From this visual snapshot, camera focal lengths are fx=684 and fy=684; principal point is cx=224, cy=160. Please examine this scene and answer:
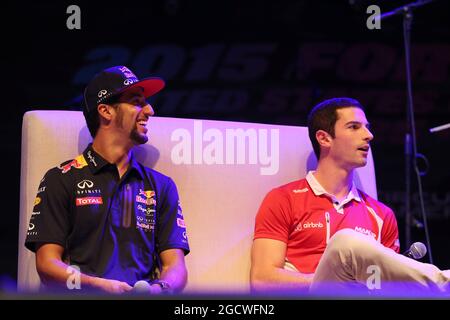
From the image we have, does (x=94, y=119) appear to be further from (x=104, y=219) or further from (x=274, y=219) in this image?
(x=274, y=219)

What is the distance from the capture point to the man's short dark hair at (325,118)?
3039 mm

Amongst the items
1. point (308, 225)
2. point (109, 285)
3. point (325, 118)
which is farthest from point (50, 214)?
point (325, 118)

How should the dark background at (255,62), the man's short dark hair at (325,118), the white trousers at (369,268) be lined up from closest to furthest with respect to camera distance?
the white trousers at (369,268), the man's short dark hair at (325,118), the dark background at (255,62)

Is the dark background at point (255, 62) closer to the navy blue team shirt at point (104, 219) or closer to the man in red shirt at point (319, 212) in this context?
the man in red shirt at point (319, 212)

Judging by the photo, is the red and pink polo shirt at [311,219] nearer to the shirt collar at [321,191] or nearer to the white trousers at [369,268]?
the shirt collar at [321,191]

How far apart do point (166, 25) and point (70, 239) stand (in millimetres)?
2403

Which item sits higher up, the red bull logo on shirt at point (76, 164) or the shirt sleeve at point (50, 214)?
the red bull logo on shirt at point (76, 164)

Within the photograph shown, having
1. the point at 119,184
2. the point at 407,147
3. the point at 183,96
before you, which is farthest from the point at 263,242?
the point at 183,96

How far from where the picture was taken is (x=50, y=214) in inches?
96.5

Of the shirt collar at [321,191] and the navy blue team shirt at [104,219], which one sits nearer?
the navy blue team shirt at [104,219]

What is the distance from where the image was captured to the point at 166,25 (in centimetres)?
458

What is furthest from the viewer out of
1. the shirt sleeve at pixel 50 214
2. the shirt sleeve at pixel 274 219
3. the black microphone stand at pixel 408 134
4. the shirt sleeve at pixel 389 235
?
the black microphone stand at pixel 408 134

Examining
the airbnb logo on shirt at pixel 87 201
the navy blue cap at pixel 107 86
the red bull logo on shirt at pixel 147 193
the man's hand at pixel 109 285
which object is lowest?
the man's hand at pixel 109 285

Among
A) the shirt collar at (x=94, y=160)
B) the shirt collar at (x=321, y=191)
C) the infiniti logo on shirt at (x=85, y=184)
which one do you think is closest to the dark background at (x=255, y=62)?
the shirt collar at (x=321, y=191)
